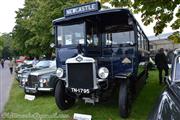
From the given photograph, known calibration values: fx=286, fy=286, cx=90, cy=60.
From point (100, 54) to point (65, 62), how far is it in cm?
123

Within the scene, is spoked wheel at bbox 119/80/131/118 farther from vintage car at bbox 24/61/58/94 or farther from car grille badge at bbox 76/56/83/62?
vintage car at bbox 24/61/58/94

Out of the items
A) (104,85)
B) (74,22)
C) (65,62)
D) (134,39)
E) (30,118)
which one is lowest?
(30,118)

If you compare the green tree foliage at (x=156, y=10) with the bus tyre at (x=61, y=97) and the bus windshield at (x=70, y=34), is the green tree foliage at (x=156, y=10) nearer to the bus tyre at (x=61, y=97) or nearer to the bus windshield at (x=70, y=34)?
the bus windshield at (x=70, y=34)

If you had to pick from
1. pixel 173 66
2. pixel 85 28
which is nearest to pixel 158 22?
pixel 85 28

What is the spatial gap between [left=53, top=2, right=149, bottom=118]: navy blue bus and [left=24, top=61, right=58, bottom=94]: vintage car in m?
2.74

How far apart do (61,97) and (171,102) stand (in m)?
5.18

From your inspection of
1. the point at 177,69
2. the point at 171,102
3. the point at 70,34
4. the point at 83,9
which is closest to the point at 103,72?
the point at 70,34

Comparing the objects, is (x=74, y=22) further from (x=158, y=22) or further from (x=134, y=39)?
(x=158, y=22)

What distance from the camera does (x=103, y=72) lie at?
8.09 metres

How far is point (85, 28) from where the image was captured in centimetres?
873

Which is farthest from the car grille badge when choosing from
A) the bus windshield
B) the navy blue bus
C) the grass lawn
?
the grass lawn

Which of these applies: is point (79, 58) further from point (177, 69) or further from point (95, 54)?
point (177, 69)

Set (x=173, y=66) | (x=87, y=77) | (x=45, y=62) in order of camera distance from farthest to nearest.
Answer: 1. (x=45, y=62)
2. (x=87, y=77)
3. (x=173, y=66)

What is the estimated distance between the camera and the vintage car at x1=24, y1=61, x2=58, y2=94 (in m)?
12.3
